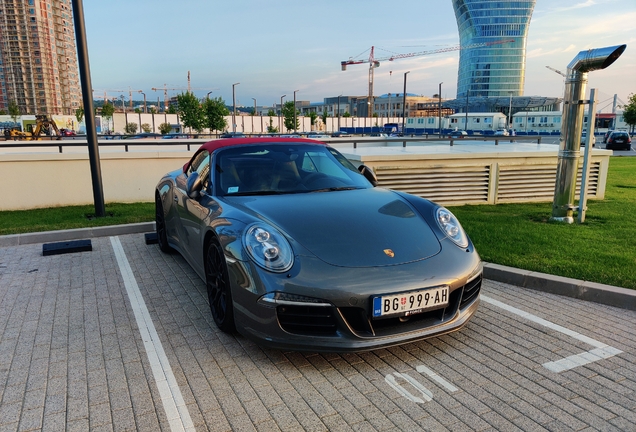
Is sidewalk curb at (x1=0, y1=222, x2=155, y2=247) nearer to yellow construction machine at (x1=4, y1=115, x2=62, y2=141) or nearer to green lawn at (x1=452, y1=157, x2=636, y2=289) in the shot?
green lawn at (x1=452, y1=157, x2=636, y2=289)

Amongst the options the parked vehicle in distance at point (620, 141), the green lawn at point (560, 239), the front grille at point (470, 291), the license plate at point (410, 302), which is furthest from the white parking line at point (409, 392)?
the parked vehicle in distance at point (620, 141)

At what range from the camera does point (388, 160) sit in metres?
8.20

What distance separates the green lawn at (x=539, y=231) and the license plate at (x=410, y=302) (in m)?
2.31

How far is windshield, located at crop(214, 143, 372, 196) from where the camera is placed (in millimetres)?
4113

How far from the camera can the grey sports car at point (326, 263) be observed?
9.33 feet

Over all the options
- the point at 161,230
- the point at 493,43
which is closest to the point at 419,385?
the point at 161,230

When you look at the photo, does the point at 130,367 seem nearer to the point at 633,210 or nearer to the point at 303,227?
the point at 303,227

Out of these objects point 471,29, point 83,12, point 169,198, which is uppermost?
point 471,29

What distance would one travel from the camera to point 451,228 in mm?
3539

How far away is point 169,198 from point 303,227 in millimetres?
2773

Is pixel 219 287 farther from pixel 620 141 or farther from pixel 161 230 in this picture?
pixel 620 141

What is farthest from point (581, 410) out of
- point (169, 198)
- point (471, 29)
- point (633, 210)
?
point (471, 29)

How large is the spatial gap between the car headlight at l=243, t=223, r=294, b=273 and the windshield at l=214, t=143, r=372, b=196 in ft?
2.89

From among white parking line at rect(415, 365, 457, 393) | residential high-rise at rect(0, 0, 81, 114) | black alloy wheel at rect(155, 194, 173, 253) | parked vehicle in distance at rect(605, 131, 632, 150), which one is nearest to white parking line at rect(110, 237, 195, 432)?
black alloy wheel at rect(155, 194, 173, 253)
